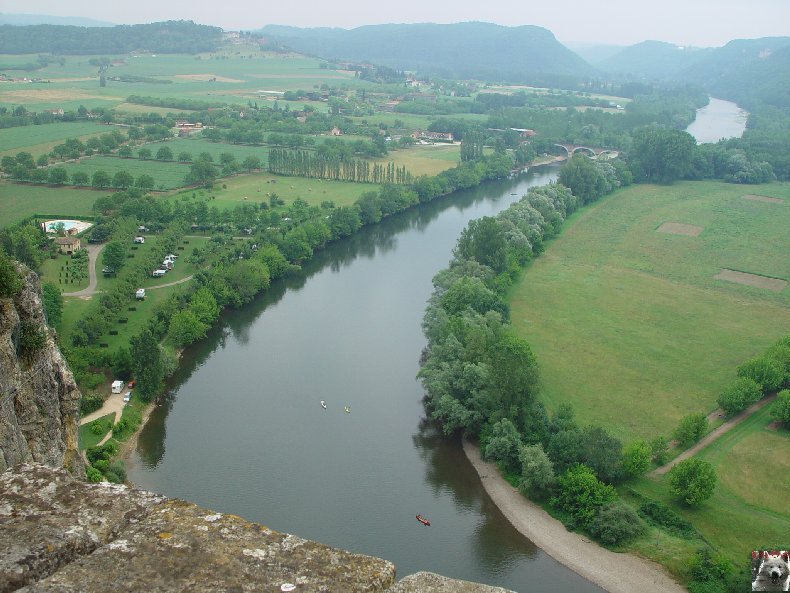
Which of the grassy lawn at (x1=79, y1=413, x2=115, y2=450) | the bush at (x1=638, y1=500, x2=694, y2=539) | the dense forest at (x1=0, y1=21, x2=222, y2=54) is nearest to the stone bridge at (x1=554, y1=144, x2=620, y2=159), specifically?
the bush at (x1=638, y1=500, x2=694, y2=539)

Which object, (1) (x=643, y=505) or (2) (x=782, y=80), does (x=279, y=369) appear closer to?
(1) (x=643, y=505)

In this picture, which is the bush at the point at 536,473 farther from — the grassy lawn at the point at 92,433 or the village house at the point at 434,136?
the village house at the point at 434,136

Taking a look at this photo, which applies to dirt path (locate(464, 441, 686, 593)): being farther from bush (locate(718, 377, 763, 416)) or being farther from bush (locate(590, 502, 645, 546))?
bush (locate(718, 377, 763, 416))

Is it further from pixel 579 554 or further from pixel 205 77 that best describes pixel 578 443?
pixel 205 77

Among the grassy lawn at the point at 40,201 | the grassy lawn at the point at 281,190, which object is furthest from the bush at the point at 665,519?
the grassy lawn at the point at 40,201

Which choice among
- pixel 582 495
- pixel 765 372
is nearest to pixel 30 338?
pixel 582 495

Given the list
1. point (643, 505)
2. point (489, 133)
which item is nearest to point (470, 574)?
point (643, 505)

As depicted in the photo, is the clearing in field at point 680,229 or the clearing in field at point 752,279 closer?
the clearing in field at point 752,279
